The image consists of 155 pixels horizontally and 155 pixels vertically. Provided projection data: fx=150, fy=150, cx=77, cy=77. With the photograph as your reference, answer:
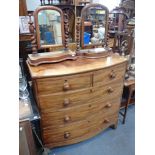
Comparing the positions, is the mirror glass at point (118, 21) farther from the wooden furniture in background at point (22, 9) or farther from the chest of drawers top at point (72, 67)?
the wooden furniture in background at point (22, 9)

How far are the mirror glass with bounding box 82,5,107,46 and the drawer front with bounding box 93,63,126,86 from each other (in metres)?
0.36

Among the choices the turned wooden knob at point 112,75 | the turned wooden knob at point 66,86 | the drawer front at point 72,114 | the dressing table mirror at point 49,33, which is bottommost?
the drawer front at point 72,114

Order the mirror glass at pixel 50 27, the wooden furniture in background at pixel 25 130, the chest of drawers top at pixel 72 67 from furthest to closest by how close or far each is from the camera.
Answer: the mirror glass at pixel 50 27
the chest of drawers top at pixel 72 67
the wooden furniture in background at pixel 25 130

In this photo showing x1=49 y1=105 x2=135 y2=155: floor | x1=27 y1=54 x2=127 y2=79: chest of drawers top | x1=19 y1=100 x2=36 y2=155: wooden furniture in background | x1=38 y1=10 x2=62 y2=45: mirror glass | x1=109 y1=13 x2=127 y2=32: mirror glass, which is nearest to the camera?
x1=19 y1=100 x2=36 y2=155: wooden furniture in background

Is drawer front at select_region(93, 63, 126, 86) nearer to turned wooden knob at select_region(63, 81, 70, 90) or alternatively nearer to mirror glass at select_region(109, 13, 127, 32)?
turned wooden knob at select_region(63, 81, 70, 90)

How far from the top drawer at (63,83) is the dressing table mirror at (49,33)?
220mm

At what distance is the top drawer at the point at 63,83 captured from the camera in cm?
116

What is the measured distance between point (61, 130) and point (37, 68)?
645 mm

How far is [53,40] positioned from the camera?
1389mm

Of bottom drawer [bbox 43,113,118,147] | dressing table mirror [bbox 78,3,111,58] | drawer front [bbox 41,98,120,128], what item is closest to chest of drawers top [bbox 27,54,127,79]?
dressing table mirror [bbox 78,3,111,58]

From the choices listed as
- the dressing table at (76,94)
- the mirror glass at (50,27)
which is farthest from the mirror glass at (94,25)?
the mirror glass at (50,27)

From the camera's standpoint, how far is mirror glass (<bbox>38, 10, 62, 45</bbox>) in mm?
1272

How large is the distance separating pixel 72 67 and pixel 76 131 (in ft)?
2.24
